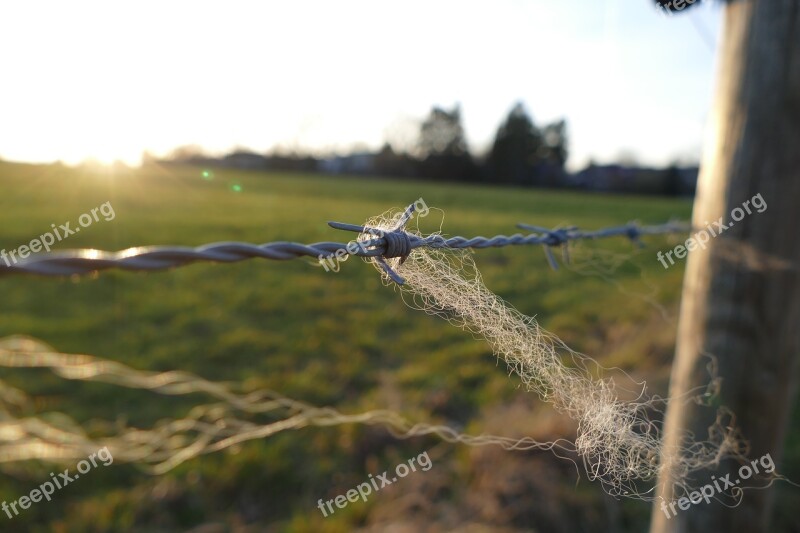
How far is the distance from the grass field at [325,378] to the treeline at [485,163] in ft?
102

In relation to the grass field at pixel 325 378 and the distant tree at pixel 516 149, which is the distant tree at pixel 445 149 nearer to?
the distant tree at pixel 516 149

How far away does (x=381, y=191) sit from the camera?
112 feet

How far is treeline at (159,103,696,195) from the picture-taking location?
134 feet

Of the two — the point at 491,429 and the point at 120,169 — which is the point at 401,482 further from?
the point at 120,169

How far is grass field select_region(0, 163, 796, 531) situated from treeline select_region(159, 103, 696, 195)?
31.2 meters

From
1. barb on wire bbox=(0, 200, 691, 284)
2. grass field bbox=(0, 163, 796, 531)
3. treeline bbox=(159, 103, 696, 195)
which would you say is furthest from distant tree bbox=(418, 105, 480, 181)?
barb on wire bbox=(0, 200, 691, 284)

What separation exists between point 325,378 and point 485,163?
4476 centimetres

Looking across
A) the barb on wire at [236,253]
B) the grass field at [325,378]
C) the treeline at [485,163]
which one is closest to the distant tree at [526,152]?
the treeline at [485,163]

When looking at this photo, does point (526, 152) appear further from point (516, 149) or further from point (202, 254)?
point (202, 254)

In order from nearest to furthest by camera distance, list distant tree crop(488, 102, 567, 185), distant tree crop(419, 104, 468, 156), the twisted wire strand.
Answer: the twisted wire strand
distant tree crop(488, 102, 567, 185)
distant tree crop(419, 104, 468, 156)

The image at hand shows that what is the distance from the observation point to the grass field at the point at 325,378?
2924 millimetres

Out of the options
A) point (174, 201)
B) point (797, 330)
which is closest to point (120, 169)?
point (174, 201)

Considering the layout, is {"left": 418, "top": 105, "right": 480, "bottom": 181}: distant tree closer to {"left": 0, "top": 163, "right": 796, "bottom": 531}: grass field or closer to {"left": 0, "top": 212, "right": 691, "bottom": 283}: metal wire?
{"left": 0, "top": 163, "right": 796, "bottom": 531}: grass field

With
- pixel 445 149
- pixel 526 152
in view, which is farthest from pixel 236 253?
pixel 445 149
